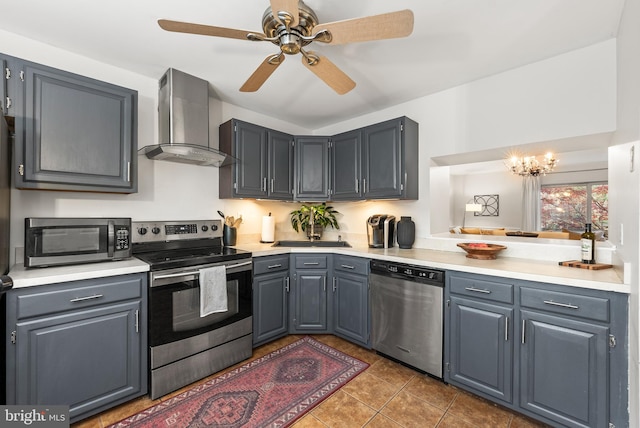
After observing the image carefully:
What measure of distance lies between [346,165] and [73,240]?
2434mm

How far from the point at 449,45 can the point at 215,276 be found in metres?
2.38

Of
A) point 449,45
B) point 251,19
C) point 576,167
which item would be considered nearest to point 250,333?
point 251,19

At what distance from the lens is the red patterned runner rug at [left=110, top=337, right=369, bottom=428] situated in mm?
1673

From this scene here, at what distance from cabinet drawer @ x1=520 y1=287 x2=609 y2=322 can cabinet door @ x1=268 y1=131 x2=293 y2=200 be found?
7.65 ft

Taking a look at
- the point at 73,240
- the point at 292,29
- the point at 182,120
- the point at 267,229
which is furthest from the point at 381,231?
the point at 73,240

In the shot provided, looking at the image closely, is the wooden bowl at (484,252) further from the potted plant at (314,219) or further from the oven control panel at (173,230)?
the oven control panel at (173,230)

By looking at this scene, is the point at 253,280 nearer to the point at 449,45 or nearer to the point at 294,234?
the point at 294,234

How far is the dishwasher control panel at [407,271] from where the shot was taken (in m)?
2.05

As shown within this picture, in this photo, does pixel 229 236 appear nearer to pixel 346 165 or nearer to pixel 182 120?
pixel 182 120

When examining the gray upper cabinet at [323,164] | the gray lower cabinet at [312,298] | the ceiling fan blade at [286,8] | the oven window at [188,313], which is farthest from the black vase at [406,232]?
the ceiling fan blade at [286,8]

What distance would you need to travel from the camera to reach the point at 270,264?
2.61 meters

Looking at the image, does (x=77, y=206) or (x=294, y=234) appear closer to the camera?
(x=77, y=206)

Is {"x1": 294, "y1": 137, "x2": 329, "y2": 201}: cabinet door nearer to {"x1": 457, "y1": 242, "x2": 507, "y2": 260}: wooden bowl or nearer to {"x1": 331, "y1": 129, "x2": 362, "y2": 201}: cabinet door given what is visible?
{"x1": 331, "y1": 129, "x2": 362, "y2": 201}: cabinet door

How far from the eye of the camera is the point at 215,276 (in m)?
2.11
